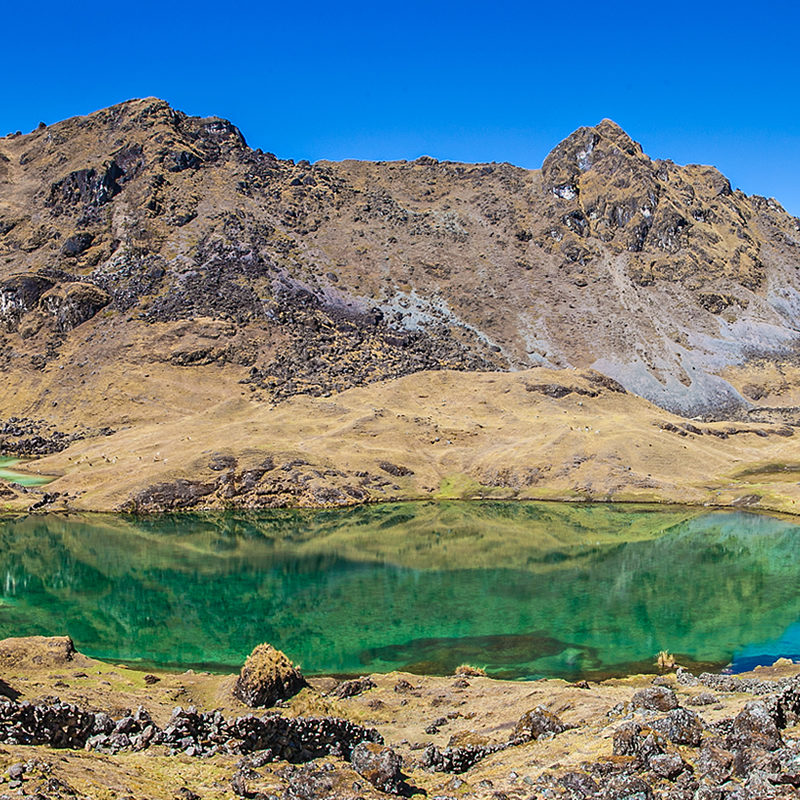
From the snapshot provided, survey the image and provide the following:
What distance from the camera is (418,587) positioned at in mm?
58125

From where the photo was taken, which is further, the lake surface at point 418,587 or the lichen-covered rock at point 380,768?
the lake surface at point 418,587

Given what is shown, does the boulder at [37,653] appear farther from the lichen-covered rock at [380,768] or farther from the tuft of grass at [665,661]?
the tuft of grass at [665,661]

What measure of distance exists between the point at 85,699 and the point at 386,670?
652 inches

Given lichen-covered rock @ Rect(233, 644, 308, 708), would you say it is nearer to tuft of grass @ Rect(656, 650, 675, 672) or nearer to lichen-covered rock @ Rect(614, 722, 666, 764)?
lichen-covered rock @ Rect(614, 722, 666, 764)

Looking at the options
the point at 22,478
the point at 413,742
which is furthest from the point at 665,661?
the point at 22,478

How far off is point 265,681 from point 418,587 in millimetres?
31494

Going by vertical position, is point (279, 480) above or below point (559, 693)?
above

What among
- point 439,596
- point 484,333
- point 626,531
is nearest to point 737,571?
point 626,531

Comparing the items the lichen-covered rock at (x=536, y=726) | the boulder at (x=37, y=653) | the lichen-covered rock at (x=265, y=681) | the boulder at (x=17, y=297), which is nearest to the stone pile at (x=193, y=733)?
the lichen-covered rock at (x=536, y=726)

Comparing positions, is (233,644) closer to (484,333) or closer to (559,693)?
(559,693)

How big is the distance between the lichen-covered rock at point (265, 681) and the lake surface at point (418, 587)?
1061 centimetres

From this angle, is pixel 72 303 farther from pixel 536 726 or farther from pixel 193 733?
pixel 536 726

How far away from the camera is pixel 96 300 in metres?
176

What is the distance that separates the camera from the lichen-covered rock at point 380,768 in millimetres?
17814
